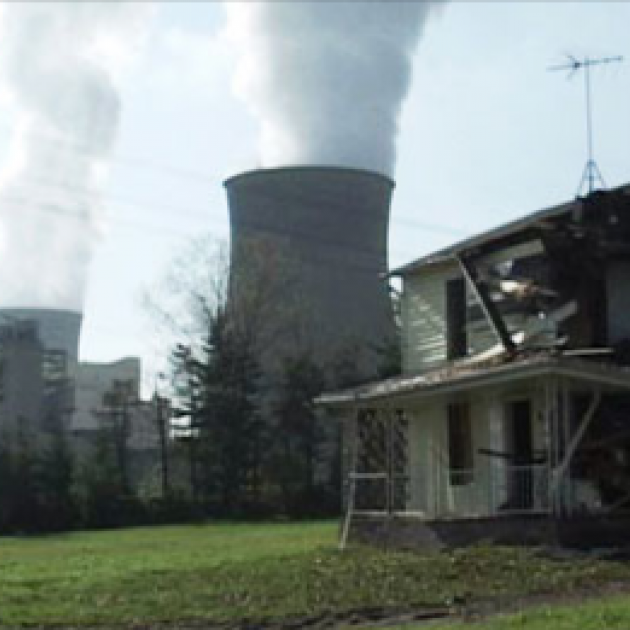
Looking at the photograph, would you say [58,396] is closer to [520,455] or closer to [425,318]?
[425,318]

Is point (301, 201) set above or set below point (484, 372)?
above

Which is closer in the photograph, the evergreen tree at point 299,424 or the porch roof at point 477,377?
the porch roof at point 477,377

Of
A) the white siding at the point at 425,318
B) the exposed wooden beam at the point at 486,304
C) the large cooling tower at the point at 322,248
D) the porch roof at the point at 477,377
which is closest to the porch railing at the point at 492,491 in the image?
the porch roof at the point at 477,377

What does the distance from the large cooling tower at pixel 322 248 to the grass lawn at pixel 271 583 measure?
24.8 metres

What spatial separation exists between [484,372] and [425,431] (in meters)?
6.43

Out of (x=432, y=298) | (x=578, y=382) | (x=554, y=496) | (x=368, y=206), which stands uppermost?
(x=368, y=206)

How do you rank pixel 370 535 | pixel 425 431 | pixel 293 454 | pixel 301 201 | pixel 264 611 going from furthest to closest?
pixel 293 454, pixel 301 201, pixel 425 431, pixel 370 535, pixel 264 611

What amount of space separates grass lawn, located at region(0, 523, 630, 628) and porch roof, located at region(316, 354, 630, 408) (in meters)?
3.44

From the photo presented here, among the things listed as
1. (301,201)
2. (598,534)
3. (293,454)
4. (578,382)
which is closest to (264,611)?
(598,534)

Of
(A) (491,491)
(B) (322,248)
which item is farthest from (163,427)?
(A) (491,491)

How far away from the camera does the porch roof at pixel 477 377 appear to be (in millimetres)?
25219

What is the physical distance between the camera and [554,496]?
82.6ft

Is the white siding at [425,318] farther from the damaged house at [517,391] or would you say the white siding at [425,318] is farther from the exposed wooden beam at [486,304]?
the exposed wooden beam at [486,304]

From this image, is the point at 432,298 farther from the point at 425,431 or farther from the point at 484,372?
the point at 484,372
